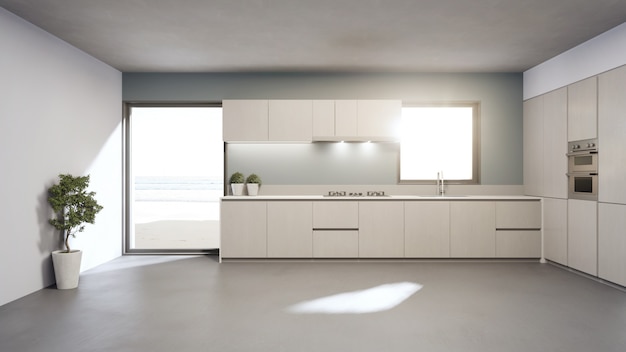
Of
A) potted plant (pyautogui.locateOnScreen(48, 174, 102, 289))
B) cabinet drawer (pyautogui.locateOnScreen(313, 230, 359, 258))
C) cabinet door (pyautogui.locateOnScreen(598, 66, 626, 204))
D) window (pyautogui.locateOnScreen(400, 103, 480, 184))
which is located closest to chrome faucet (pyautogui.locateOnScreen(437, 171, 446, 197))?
window (pyautogui.locateOnScreen(400, 103, 480, 184))

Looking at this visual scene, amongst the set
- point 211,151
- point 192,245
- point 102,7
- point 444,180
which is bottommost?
point 192,245

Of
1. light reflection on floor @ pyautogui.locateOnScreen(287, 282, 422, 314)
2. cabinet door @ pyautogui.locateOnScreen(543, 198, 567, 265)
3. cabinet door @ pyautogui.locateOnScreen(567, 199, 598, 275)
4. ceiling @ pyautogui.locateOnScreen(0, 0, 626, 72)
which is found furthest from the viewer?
cabinet door @ pyautogui.locateOnScreen(543, 198, 567, 265)

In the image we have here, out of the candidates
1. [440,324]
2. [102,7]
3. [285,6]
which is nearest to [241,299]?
[440,324]

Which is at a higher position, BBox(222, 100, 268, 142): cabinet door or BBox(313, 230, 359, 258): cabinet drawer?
BBox(222, 100, 268, 142): cabinet door

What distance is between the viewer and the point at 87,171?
194 inches

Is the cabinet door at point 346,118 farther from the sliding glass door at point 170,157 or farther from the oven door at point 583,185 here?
the oven door at point 583,185

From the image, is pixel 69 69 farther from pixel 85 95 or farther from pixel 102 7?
pixel 102 7

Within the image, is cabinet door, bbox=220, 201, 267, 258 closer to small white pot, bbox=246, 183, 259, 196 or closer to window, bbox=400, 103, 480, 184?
small white pot, bbox=246, 183, 259, 196

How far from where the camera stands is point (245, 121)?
5.53 meters

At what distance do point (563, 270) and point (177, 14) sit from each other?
5.38 meters

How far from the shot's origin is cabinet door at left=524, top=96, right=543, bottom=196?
5.42 metres

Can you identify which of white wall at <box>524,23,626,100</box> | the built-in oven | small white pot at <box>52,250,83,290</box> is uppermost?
white wall at <box>524,23,626,100</box>

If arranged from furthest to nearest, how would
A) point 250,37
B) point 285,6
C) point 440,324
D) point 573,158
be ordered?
point 573,158
point 250,37
point 285,6
point 440,324

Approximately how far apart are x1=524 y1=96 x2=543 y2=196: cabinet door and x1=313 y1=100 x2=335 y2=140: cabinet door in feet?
9.58
